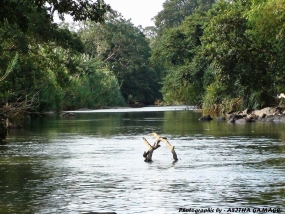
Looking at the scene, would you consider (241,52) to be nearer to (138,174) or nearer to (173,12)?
(138,174)

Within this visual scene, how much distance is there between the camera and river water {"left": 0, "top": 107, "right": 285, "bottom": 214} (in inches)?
797

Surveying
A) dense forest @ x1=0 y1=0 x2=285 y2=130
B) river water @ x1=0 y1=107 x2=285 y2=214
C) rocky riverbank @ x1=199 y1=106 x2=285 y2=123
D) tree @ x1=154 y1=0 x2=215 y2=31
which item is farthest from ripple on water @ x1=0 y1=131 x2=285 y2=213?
tree @ x1=154 y1=0 x2=215 y2=31

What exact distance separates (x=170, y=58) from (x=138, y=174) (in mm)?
59683

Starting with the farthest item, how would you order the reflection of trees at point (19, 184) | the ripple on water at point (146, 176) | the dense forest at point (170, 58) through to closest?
the dense forest at point (170, 58)
the ripple on water at point (146, 176)
the reflection of trees at point (19, 184)

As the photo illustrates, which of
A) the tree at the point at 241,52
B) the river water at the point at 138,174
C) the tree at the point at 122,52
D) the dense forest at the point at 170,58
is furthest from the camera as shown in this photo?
the tree at the point at 122,52

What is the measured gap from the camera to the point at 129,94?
134 metres

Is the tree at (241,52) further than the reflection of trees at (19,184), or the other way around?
the tree at (241,52)

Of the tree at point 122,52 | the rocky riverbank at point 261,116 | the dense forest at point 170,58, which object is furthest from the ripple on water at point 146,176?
the tree at point 122,52

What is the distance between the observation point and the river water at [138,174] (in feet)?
66.4

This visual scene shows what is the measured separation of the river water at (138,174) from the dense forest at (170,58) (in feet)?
14.1

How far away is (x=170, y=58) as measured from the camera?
85812 mm

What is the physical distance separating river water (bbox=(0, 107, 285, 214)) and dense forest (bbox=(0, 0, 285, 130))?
430 cm

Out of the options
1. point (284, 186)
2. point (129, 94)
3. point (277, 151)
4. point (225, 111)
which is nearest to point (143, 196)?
point (284, 186)

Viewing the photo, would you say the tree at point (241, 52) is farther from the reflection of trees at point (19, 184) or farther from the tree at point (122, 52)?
the tree at point (122, 52)
